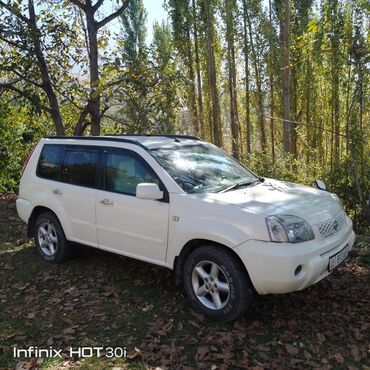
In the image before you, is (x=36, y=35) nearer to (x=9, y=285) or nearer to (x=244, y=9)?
(x=9, y=285)

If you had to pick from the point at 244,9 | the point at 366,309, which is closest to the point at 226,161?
the point at 366,309

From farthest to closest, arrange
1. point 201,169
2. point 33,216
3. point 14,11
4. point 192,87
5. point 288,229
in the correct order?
point 192,87 < point 14,11 < point 33,216 < point 201,169 < point 288,229

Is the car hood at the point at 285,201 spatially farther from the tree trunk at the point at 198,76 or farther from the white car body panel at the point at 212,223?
the tree trunk at the point at 198,76

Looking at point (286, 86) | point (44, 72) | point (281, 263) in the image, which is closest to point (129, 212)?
point (281, 263)

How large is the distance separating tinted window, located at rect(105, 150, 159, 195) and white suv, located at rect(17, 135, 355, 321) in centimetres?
1

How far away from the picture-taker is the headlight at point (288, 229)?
11.6 ft

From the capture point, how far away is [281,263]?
137 inches

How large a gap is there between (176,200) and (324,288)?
1.98 meters

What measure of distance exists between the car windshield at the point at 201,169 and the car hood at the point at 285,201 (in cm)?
22

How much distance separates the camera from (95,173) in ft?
16.4

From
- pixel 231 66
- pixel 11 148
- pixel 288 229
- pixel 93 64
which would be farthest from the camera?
pixel 231 66

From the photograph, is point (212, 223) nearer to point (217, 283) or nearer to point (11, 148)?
point (217, 283)

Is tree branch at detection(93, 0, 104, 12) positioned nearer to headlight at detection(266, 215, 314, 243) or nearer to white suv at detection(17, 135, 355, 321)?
white suv at detection(17, 135, 355, 321)

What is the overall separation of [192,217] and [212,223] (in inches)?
9.1
